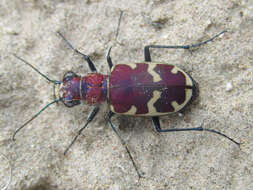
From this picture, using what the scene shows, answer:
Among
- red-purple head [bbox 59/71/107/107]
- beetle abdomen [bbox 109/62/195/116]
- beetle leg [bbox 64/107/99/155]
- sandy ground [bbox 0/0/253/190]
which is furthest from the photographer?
beetle leg [bbox 64/107/99/155]

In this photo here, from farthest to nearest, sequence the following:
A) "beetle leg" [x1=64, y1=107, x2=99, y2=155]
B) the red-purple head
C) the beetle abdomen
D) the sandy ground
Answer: "beetle leg" [x1=64, y1=107, x2=99, y2=155]
the red-purple head
the sandy ground
the beetle abdomen

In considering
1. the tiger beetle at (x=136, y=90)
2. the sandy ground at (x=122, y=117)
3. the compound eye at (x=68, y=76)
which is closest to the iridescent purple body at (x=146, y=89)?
the tiger beetle at (x=136, y=90)

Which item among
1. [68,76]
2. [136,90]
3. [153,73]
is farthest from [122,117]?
[68,76]

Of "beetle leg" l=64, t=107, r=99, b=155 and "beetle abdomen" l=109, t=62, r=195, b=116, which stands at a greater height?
"beetle abdomen" l=109, t=62, r=195, b=116

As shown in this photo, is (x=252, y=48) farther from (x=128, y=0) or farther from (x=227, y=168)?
(x=128, y=0)

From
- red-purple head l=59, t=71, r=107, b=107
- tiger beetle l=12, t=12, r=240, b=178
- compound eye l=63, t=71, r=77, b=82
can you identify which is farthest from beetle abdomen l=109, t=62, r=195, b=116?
compound eye l=63, t=71, r=77, b=82

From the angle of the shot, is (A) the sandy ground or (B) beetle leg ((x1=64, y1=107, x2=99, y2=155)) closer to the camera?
(A) the sandy ground

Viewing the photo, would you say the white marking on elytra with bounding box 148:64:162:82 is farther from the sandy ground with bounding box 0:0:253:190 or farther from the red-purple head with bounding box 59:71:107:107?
the red-purple head with bounding box 59:71:107:107

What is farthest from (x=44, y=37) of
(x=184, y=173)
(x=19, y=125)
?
(x=184, y=173)
